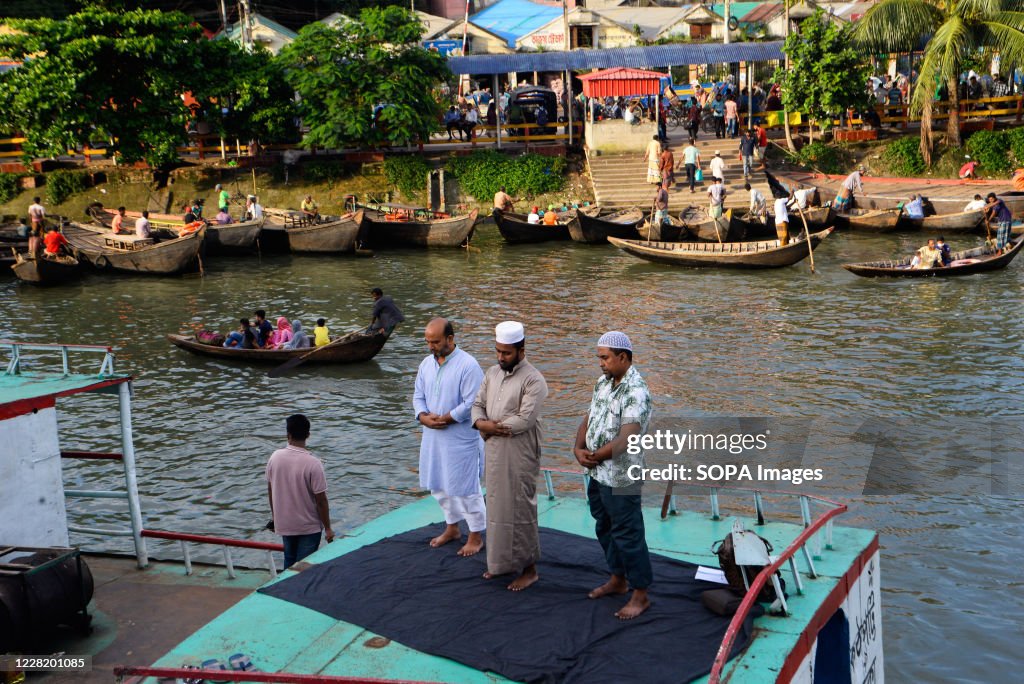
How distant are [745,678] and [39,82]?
2733cm

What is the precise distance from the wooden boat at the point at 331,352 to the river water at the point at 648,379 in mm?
235

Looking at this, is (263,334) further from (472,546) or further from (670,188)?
(670,188)

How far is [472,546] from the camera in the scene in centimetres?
644

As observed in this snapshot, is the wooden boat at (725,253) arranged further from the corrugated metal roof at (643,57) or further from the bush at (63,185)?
the bush at (63,185)

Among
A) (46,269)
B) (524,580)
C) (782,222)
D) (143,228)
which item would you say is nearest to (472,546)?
(524,580)

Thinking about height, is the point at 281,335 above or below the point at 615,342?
Answer: below

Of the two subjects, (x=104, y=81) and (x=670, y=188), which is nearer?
(x=104, y=81)

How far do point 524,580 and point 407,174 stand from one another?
84.2ft

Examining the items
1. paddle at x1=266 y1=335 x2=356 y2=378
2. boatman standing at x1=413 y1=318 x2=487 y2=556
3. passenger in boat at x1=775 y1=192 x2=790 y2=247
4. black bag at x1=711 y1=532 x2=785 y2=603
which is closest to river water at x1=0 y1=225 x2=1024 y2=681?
paddle at x1=266 y1=335 x2=356 y2=378

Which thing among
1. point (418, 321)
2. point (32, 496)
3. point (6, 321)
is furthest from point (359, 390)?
point (6, 321)

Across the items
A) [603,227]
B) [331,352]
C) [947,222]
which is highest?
[603,227]

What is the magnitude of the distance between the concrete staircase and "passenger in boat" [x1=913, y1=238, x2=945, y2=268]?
7469 mm

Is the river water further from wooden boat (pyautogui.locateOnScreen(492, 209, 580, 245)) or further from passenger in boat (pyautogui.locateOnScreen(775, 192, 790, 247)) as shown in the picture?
wooden boat (pyautogui.locateOnScreen(492, 209, 580, 245))

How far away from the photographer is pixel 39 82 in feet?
88.1
